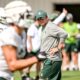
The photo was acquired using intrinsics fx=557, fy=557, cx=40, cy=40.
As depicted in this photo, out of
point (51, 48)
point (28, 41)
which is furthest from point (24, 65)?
point (28, 41)

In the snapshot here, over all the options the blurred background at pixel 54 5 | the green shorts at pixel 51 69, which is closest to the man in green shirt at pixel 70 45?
the blurred background at pixel 54 5

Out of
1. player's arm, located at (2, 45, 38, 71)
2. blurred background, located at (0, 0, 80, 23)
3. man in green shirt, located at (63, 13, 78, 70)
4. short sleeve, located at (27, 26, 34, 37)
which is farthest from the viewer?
blurred background, located at (0, 0, 80, 23)

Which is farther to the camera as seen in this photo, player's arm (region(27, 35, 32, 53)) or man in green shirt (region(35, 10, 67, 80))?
player's arm (region(27, 35, 32, 53))

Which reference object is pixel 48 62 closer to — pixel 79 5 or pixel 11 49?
pixel 11 49

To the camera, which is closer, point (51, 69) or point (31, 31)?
A: point (51, 69)

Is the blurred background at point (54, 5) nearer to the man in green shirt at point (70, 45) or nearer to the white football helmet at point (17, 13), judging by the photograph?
the man in green shirt at point (70, 45)

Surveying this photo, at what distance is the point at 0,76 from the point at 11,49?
17.3 inches

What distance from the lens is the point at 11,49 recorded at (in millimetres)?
5707

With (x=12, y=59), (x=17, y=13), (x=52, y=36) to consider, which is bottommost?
(x=52, y=36)

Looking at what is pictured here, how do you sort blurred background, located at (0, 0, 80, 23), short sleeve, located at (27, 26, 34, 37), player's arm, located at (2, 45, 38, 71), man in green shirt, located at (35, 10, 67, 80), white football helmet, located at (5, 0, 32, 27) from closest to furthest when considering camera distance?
1. player's arm, located at (2, 45, 38, 71)
2. white football helmet, located at (5, 0, 32, 27)
3. man in green shirt, located at (35, 10, 67, 80)
4. short sleeve, located at (27, 26, 34, 37)
5. blurred background, located at (0, 0, 80, 23)

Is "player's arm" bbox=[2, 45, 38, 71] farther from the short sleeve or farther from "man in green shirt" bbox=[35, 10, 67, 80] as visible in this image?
the short sleeve

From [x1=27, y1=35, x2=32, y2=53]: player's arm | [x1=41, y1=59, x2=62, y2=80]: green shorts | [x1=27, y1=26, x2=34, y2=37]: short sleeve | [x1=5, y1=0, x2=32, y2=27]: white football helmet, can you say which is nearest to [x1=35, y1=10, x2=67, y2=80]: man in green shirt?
[x1=41, y1=59, x2=62, y2=80]: green shorts

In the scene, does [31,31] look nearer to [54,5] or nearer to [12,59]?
[12,59]

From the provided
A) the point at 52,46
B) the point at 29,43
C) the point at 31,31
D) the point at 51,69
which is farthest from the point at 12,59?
the point at 31,31
